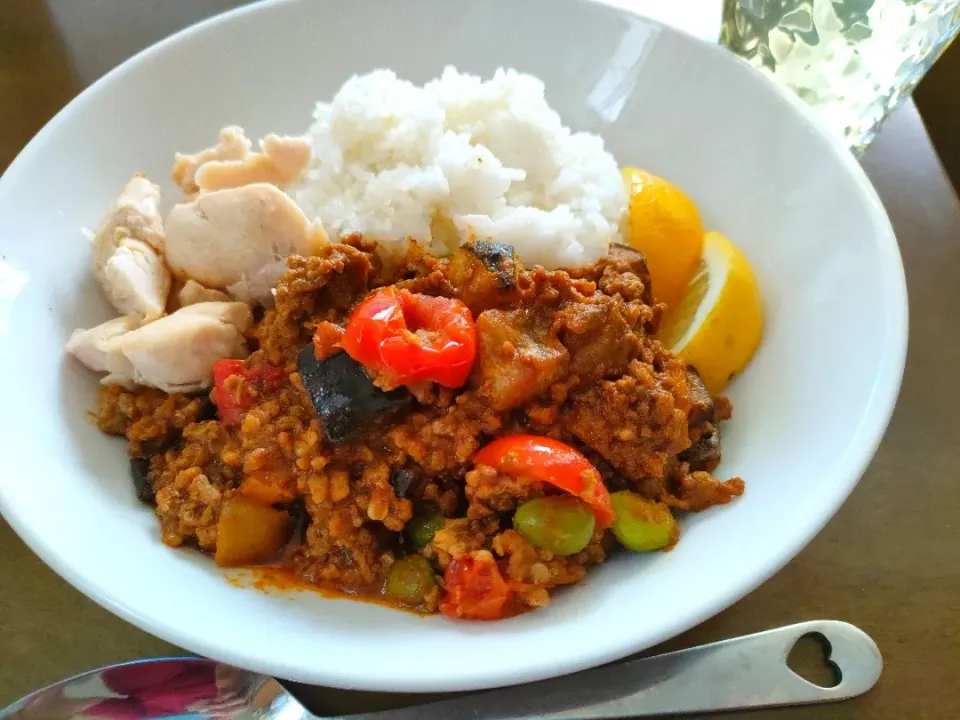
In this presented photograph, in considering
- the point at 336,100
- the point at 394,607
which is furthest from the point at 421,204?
the point at 394,607

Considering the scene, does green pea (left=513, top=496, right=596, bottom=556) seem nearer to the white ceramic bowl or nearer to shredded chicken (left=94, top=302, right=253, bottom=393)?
the white ceramic bowl

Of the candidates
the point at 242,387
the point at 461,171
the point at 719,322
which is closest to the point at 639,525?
the point at 719,322

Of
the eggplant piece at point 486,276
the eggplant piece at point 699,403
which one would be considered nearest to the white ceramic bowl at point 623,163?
the eggplant piece at point 699,403

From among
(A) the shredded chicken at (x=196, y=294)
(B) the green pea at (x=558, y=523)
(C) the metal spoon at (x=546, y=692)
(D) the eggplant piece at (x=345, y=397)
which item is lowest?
(C) the metal spoon at (x=546, y=692)

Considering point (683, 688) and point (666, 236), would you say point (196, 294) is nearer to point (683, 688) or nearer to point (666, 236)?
point (666, 236)

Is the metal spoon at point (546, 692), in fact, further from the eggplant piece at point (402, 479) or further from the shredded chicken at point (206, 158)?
the shredded chicken at point (206, 158)

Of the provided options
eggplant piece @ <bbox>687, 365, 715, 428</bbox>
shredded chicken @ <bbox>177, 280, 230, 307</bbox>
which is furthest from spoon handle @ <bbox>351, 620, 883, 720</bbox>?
shredded chicken @ <bbox>177, 280, 230, 307</bbox>

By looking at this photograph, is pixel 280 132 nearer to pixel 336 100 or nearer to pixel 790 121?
pixel 336 100
